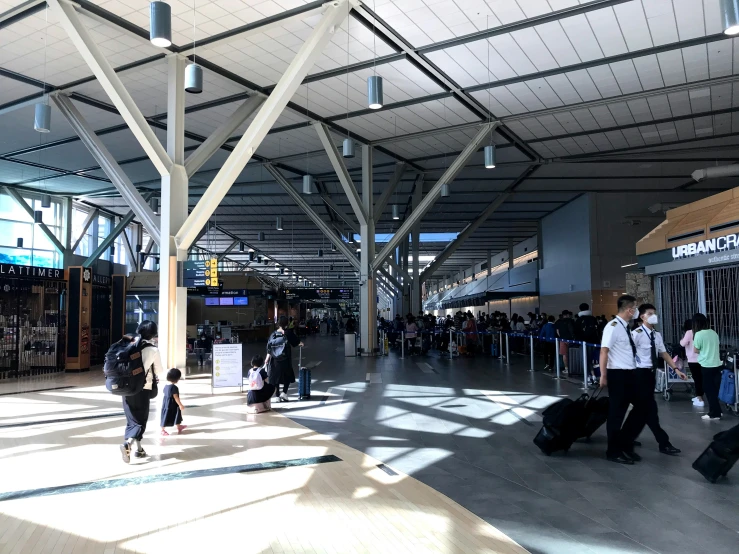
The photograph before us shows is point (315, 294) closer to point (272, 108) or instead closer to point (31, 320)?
point (31, 320)

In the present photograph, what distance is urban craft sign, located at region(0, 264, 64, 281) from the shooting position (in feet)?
44.1

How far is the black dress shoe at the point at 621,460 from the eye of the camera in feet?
18.2

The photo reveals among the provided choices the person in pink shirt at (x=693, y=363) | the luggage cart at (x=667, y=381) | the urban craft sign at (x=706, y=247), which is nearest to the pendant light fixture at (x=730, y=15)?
the person in pink shirt at (x=693, y=363)

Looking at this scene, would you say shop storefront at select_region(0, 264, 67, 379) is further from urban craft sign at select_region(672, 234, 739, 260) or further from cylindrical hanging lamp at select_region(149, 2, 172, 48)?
urban craft sign at select_region(672, 234, 739, 260)

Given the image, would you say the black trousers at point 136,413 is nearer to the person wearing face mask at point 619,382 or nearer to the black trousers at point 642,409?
the person wearing face mask at point 619,382

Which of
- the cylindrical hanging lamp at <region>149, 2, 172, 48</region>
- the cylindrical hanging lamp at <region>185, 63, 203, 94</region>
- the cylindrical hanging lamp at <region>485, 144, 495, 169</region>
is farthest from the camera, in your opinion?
the cylindrical hanging lamp at <region>485, 144, 495, 169</region>

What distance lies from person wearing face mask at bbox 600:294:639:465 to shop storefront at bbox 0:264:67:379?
13659 millimetres

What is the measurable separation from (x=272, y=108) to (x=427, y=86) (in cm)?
475

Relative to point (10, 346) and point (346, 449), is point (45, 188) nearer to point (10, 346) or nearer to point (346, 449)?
point (10, 346)

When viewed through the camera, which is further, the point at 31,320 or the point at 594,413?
the point at 31,320

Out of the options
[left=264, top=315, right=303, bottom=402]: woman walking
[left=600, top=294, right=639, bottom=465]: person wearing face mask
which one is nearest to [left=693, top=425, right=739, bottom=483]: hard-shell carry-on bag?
[left=600, top=294, right=639, bottom=465]: person wearing face mask

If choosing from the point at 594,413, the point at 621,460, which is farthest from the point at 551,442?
the point at 594,413

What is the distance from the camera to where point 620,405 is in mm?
5695

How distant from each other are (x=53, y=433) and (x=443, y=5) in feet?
30.1
